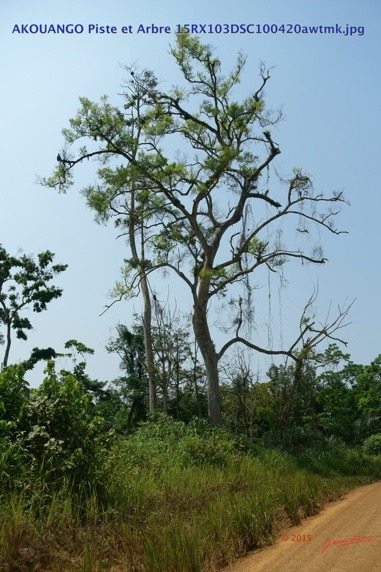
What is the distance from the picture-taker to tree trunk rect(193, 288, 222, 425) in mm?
20016

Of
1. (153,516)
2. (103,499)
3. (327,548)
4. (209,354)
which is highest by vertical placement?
(209,354)

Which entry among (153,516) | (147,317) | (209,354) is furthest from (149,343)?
(153,516)

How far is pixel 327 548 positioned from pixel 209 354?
13260 mm

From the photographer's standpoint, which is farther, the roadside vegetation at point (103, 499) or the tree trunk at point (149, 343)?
the tree trunk at point (149, 343)

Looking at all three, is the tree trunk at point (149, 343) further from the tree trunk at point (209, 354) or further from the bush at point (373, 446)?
the bush at point (373, 446)

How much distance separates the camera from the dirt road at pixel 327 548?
6391mm

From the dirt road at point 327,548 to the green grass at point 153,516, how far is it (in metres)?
0.31

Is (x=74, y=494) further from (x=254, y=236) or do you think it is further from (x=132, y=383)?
(x=132, y=383)

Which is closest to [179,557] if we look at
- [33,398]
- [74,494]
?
[74,494]

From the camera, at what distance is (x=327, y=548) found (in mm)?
7133
